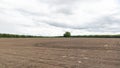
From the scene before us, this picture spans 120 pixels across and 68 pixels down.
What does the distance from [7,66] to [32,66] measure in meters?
1.73

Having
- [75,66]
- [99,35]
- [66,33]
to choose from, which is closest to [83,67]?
[75,66]

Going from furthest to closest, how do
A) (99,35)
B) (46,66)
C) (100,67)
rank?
(99,35) → (46,66) → (100,67)

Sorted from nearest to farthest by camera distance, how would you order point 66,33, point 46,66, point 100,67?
1. point 100,67
2. point 46,66
3. point 66,33

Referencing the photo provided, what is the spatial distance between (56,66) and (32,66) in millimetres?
1469

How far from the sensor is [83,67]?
1219 cm

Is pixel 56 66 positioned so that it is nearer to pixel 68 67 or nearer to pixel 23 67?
pixel 68 67

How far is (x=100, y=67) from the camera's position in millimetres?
11961

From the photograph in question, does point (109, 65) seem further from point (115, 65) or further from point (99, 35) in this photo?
point (99, 35)

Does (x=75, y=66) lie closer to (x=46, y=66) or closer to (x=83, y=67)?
(x=83, y=67)

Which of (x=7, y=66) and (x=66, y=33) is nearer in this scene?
(x=7, y=66)

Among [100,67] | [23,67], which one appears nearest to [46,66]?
[23,67]

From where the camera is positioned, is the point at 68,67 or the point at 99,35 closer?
the point at 68,67

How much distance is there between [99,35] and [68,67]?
44548mm

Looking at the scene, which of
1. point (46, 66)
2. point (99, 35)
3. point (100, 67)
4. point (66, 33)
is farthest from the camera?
point (66, 33)
